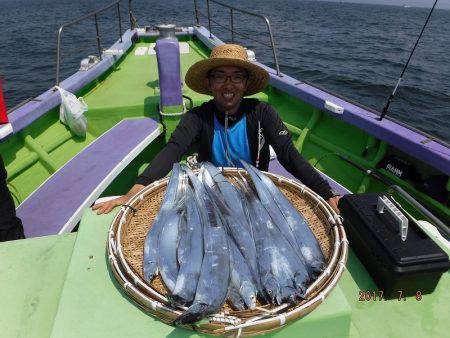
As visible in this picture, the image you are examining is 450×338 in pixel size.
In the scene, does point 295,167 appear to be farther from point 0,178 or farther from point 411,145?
point 0,178

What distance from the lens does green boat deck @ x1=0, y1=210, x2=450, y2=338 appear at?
140cm

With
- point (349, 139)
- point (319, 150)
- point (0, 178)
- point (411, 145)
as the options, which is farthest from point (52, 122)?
point (411, 145)

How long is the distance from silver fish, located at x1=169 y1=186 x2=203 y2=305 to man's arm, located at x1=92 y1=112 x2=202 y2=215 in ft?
1.59

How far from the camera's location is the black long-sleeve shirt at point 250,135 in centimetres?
267

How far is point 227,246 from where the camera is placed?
64.7 inches

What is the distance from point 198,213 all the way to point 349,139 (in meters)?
3.09

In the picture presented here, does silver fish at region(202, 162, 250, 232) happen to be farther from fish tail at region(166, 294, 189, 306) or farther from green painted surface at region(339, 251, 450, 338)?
green painted surface at region(339, 251, 450, 338)

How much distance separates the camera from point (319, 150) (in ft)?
14.9

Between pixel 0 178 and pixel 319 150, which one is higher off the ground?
pixel 0 178

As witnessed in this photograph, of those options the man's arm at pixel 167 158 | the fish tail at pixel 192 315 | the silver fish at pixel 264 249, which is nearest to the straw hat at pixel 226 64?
the man's arm at pixel 167 158

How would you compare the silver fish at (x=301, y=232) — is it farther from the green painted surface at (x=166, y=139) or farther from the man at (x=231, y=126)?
the green painted surface at (x=166, y=139)

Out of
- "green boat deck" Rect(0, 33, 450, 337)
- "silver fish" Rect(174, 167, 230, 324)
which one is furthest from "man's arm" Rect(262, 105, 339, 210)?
"silver fish" Rect(174, 167, 230, 324)

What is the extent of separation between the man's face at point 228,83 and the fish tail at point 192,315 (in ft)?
6.27

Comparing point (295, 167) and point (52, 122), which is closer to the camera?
point (295, 167)
